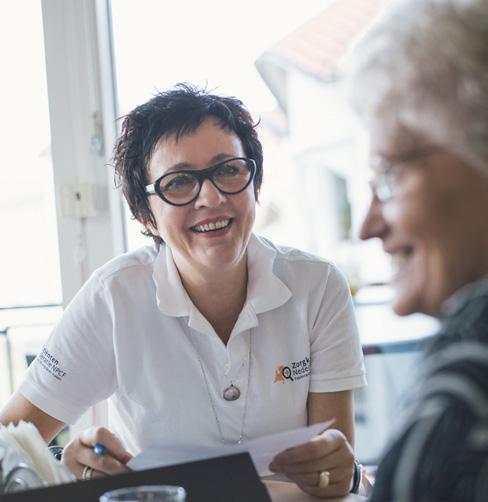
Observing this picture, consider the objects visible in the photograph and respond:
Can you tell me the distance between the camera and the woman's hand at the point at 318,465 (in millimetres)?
1433

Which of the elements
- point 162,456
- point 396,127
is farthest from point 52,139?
point 396,127

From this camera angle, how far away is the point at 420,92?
0.77 m

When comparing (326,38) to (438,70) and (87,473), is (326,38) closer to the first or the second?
(87,473)

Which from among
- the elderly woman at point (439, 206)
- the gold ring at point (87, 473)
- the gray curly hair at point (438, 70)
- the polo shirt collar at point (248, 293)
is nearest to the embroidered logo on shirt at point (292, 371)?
the polo shirt collar at point (248, 293)

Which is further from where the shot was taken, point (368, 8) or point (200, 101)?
point (368, 8)

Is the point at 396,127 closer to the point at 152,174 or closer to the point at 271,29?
the point at 152,174

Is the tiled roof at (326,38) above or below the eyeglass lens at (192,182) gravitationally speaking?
above

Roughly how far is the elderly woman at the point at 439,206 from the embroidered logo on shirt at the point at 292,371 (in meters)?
0.94

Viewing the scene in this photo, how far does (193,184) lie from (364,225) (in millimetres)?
832

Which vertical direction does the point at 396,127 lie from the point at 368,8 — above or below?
below

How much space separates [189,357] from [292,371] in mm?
235

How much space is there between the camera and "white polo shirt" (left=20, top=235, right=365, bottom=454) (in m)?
1.77

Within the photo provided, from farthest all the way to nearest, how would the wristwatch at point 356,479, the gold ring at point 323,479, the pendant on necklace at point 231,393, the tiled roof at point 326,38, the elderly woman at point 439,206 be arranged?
the tiled roof at point 326,38 → the pendant on necklace at point 231,393 → the wristwatch at point 356,479 → the gold ring at point 323,479 → the elderly woman at point 439,206

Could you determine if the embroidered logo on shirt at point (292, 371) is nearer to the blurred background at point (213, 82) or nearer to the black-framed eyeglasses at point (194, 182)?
the black-framed eyeglasses at point (194, 182)
